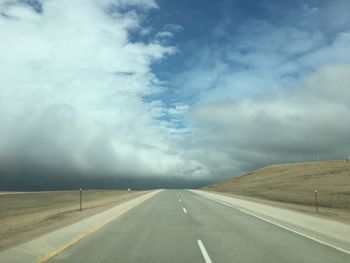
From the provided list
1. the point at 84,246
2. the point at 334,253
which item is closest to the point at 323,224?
the point at 334,253

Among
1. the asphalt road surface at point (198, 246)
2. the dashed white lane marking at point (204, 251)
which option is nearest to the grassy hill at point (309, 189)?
the asphalt road surface at point (198, 246)

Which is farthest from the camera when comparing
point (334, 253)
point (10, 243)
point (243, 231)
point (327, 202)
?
point (327, 202)

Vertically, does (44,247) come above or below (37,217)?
below

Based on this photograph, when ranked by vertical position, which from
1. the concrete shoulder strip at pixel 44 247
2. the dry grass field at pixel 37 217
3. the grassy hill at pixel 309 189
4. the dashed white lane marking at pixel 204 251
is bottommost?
the dashed white lane marking at pixel 204 251

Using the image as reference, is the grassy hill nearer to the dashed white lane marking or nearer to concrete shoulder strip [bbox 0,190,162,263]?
the dashed white lane marking

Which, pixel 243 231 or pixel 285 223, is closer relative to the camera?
pixel 243 231

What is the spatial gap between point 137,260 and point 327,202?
32.4 meters

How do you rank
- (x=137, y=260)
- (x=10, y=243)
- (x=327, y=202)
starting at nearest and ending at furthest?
(x=137, y=260)
(x=10, y=243)
(x=327, y=202)

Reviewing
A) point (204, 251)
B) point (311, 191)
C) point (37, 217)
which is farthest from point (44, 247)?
point (311, 191)

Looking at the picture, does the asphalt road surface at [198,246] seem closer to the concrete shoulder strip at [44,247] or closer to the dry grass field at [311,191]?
the concrete shoulder strip at [44,247]

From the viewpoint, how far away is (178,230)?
16391 mm

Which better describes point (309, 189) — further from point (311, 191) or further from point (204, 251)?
point (204, 251)

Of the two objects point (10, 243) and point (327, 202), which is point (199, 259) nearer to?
point (10, 243)

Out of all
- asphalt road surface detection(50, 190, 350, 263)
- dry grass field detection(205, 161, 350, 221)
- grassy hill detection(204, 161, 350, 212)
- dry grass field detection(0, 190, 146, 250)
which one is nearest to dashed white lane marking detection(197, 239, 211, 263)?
asphalt road surface detection(50, 190, 350, 263)
